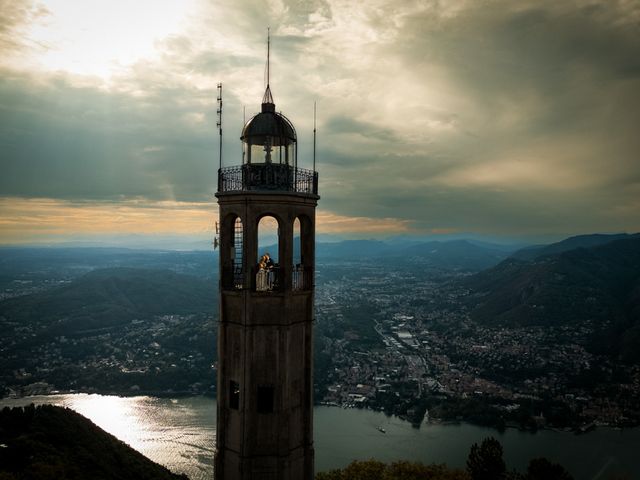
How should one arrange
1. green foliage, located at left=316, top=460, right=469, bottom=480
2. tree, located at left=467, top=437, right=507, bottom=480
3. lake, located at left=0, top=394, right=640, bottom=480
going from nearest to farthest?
green foliage, located at left=316, top=460, right=469, bottom=480
tree, located at left=467, top=437, right=507, bottom=480
lake, located at left=0, top=394, right=640, bottom=480

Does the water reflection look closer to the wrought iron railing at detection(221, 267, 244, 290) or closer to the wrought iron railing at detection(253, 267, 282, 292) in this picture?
the wrought iron railing at detection(221, 267, 244, 290)

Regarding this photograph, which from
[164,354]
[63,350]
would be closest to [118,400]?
[164,354]

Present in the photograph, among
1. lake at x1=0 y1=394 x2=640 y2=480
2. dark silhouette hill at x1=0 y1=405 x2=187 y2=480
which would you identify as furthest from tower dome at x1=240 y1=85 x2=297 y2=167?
lake at x1=0 y1=394 x2=640 y2=480

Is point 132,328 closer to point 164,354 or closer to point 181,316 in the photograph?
point 181,316

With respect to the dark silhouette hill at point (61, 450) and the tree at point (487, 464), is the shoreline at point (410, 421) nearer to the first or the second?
the dark silhouette hill at point (61, 450)

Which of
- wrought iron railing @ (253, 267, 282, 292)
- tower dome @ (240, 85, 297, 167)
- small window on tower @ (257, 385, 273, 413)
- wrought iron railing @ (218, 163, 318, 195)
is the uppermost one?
tower dome @ (240, 85, 297, 167)

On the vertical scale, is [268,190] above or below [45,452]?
above
